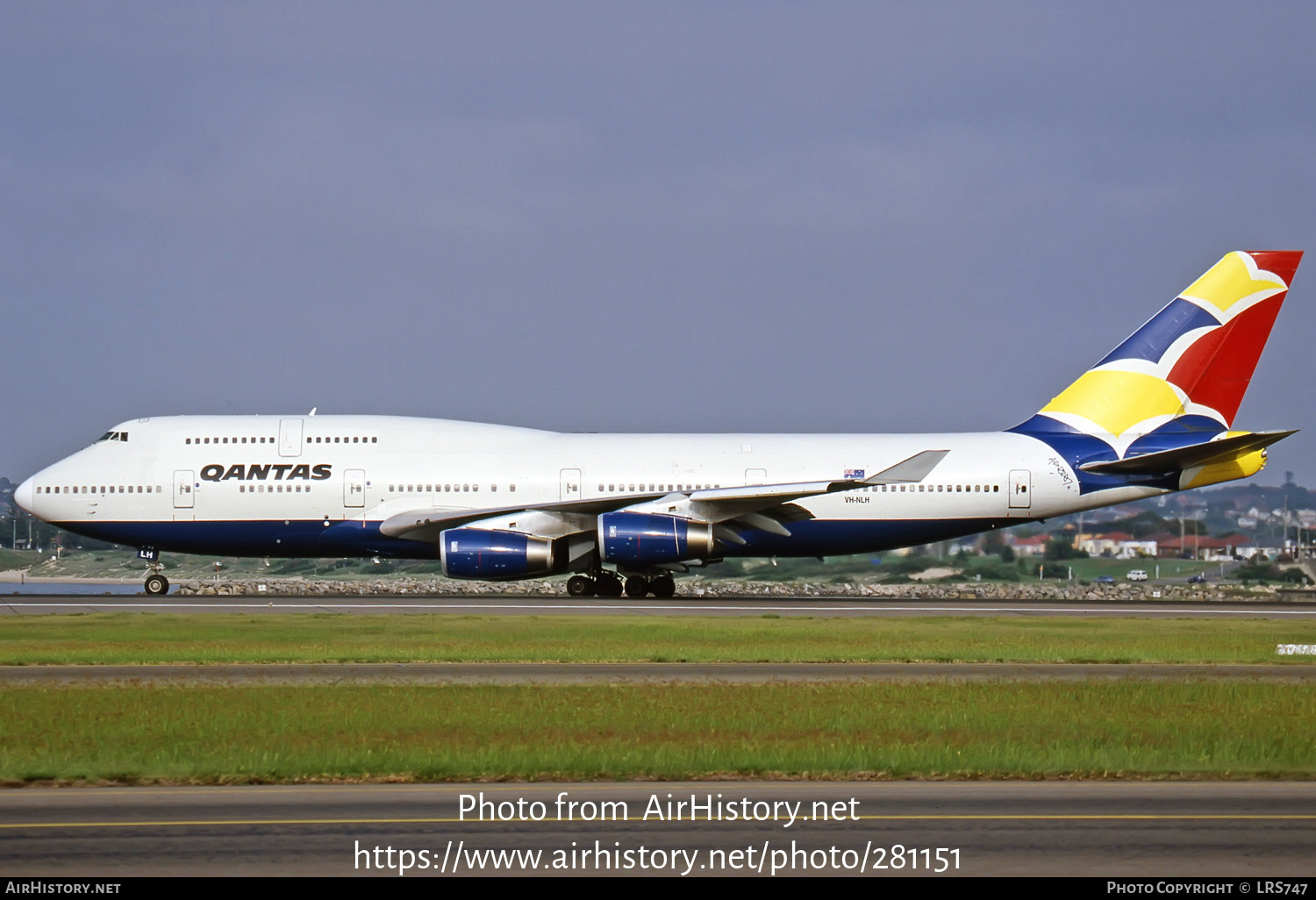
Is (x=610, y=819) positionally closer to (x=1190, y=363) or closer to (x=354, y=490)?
(x=354, y=490)

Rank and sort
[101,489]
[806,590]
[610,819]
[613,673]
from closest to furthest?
[610,819], [613,673], [101,489], [806,590]

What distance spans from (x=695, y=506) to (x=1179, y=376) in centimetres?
1408

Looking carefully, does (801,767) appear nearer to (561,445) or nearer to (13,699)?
(13,699)

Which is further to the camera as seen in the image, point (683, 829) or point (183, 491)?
point (183, 491)

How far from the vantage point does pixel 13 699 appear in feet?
56.4

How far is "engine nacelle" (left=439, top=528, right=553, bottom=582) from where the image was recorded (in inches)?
1406

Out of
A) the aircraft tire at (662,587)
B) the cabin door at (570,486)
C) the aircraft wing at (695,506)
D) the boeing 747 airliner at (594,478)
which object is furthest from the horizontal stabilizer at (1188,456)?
the cabin door at (570,486)

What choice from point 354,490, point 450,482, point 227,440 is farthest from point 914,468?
point 227,440

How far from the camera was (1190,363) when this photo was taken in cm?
3991

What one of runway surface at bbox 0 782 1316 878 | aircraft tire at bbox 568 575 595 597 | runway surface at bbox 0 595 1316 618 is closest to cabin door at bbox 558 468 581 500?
aircraft tire at bbox 568 575 595 597

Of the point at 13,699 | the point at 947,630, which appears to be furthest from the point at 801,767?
the point at 947,630

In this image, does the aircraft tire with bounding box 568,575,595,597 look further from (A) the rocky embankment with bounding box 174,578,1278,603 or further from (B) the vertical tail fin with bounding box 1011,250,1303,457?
(B) the vertical tail fin with bounding box 1011,250,1303,457
